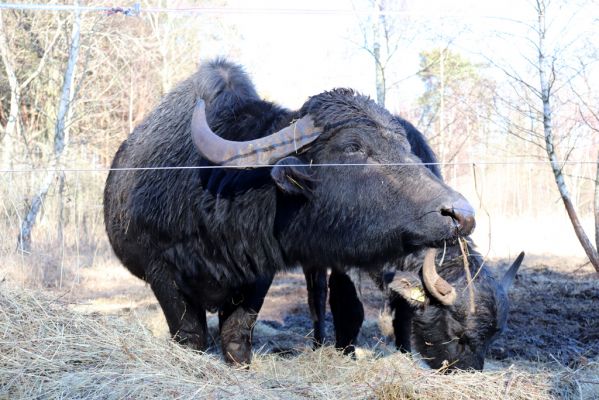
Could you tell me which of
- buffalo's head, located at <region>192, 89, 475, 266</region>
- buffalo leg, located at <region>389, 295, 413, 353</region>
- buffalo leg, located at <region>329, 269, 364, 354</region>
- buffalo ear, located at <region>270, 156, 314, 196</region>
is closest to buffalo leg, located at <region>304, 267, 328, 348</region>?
buffalo leg, located at <region>329, 269, 364, 354</region>

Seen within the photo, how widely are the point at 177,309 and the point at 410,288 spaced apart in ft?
6.75

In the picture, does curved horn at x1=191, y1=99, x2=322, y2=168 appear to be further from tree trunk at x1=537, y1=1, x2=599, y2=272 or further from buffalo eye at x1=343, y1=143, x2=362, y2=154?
tree trunk at x1=537, y1=1, x2=599, y2=272

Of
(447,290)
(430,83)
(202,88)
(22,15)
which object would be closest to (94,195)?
(22,15)

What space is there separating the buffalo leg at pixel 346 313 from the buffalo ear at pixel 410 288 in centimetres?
102

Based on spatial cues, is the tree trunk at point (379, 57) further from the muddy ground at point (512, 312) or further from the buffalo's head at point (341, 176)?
the buffalo's head at point (341, 176)

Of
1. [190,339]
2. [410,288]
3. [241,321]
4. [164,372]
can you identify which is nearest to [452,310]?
[410,288]

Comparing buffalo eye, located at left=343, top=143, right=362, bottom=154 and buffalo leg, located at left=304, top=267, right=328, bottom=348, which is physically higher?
buffalo eye, located at left=343, top=143, right=362, bottom=154

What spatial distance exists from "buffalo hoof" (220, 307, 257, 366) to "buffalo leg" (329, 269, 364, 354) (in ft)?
4.81

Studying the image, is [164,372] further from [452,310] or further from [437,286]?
[452,310]

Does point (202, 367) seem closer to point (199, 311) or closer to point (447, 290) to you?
point (199, 311)

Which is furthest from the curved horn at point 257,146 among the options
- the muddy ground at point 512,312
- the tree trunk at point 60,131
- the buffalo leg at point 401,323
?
the tree trunk at point 60,131

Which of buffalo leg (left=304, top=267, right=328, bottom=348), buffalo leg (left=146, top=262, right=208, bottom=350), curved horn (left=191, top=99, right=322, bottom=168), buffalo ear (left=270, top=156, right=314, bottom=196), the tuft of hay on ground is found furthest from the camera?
buffalo leg (left=304, top=267, right=328, bottom=348)

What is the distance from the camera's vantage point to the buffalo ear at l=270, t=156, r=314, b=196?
15.4 feet

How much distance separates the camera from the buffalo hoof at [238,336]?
5754 mm
